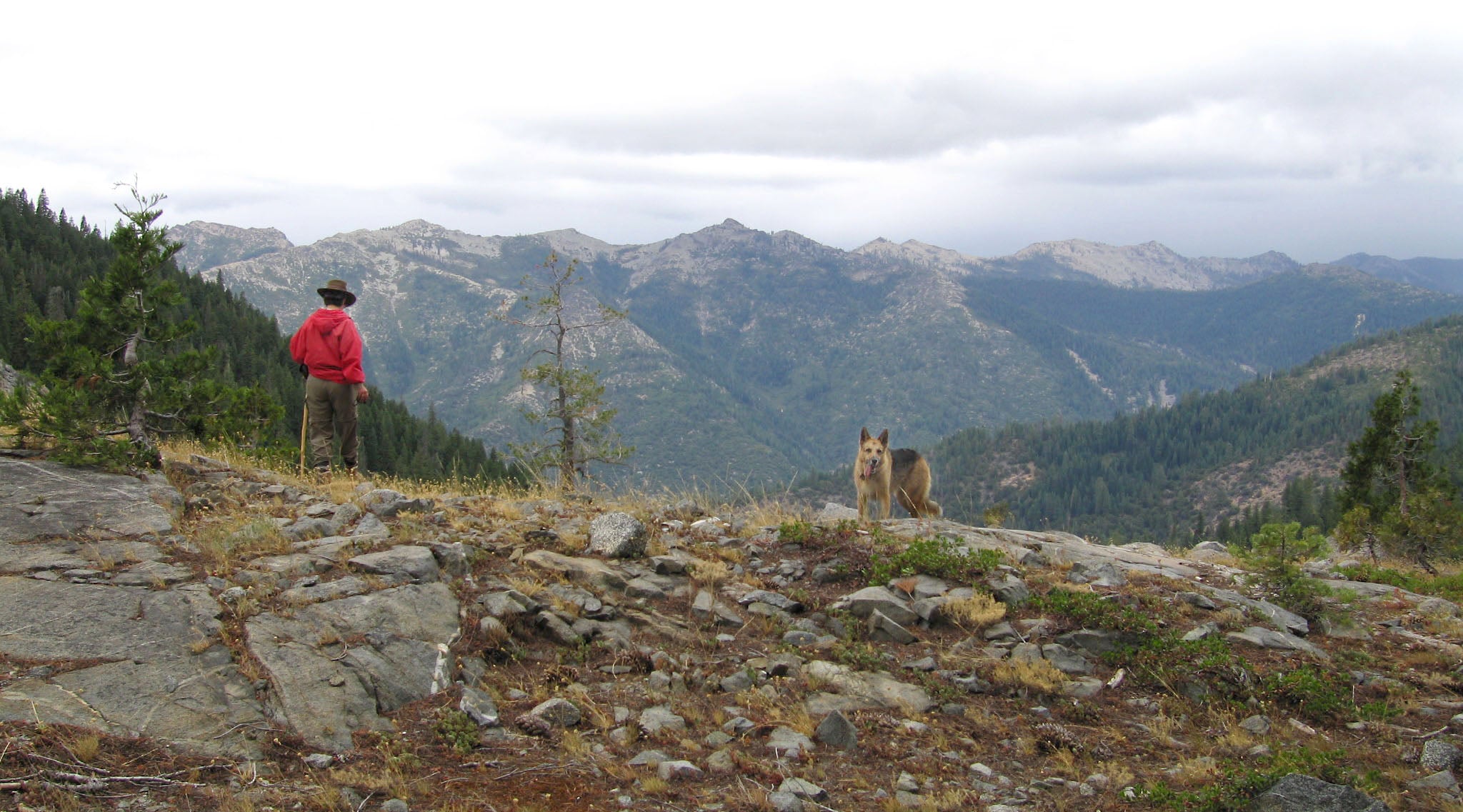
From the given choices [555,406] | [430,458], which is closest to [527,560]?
[555,406]

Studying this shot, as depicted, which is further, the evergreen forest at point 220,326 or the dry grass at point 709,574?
the evergreen forest at point 220,326

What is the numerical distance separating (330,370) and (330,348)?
408 millimetres

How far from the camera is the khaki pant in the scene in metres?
13.9

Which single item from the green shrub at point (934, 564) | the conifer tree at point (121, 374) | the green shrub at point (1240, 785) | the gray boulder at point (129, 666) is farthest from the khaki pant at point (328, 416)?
the green shrub at point (1240, 785)

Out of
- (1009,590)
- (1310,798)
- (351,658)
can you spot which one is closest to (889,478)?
(1009,590)

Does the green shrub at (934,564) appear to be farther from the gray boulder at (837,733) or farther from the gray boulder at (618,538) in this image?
the gray boulder at (837,733)

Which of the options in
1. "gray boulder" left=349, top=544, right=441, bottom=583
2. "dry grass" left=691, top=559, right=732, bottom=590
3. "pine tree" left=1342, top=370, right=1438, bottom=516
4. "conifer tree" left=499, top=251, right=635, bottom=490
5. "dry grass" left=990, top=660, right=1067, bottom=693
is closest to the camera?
"dry grass" left=990, top=660, right=1067, bottom=693

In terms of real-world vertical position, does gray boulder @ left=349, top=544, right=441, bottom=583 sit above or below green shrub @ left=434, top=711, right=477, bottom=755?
above

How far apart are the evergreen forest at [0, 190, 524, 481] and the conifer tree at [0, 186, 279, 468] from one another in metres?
79.4

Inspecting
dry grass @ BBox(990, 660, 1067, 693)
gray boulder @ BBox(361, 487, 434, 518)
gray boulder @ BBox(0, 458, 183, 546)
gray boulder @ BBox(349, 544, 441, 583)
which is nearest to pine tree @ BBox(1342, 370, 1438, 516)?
dry grass @ BBox(990, 660, 1067, 693)

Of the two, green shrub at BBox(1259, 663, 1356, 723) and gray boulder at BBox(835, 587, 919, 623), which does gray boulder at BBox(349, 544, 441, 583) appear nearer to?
gray boulder at BBox(835, 587, 919, 623)

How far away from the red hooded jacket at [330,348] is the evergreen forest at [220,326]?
3106 inches

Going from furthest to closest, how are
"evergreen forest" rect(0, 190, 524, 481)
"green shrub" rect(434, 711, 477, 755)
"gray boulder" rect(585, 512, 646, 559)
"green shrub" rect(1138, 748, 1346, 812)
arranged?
"evergreen forest" rect(0, 190, 524, 481), "gray boulder" rect(585, 512, 646, 559), "green shrub" rect(434, 711, 477, 755), "green shrub" rect(1138, 748, 1346, 812)

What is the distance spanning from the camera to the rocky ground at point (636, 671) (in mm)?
5898
